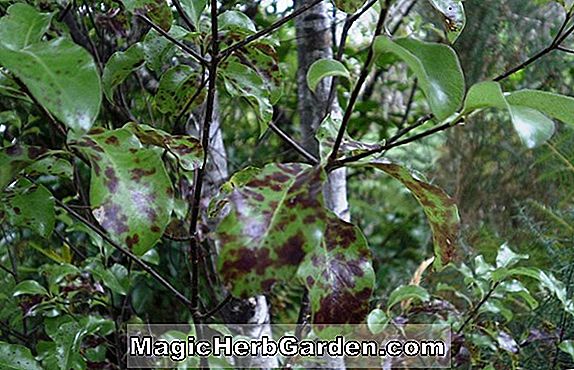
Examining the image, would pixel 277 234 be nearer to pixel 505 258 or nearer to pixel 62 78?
pixel 62 78

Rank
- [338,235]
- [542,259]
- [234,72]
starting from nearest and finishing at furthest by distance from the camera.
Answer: [338,235] < [234,72] < [542,259]

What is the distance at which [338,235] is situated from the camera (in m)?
0.44

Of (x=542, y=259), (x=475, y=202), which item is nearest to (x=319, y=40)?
(x=542, y=259)

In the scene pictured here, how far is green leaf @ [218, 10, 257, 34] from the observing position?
0.56 meters

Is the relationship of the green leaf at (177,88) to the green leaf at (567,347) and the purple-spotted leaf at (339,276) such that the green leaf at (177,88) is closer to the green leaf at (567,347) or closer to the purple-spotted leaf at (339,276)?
the purple-spotted leaf at (339,276)

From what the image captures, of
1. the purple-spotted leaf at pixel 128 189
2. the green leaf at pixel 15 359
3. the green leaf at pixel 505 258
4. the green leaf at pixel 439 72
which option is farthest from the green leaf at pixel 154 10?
the green leaf at pixel 505 258

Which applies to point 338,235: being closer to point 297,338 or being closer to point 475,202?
point 297,338

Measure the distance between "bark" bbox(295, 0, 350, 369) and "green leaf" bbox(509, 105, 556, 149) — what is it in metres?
0.50

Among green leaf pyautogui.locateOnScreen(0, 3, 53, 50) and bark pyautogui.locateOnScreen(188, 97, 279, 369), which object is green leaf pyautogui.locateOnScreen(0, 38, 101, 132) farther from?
bark pyautogui.locateOnScreen(188, 97, 279, 369)

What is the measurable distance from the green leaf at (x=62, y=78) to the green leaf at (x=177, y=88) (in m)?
0.26

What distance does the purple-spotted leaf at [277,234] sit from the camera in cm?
35

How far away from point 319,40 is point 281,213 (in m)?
0.59

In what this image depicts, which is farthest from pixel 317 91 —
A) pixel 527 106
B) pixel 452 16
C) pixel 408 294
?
pixel 527 106

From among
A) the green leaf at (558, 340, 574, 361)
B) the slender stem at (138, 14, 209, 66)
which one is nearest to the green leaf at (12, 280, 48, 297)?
the slender stem at (138, 14, 209, 66)
